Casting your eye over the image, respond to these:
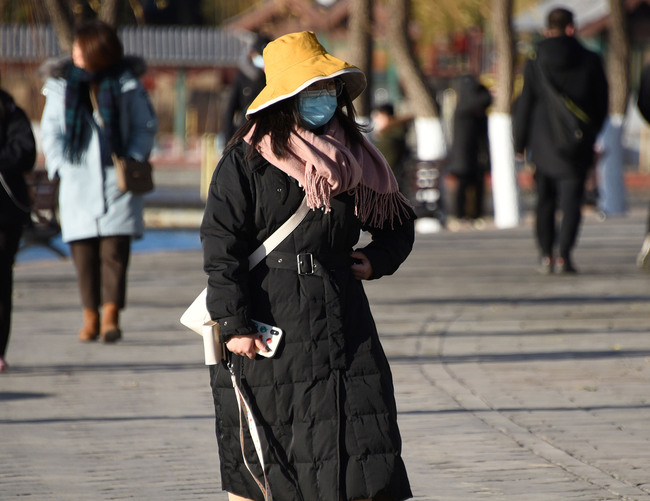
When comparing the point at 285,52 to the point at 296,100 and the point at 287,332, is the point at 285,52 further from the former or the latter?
the point at 287,332

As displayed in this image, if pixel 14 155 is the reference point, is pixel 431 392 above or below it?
below

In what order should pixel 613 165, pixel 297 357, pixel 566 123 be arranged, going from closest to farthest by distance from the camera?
1. pixel 297 357
2. pixel 566 123
3. pixel 613 165

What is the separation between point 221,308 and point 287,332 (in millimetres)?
202

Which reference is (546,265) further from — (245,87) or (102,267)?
(102,267)

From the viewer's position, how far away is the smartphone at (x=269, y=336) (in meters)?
3.82

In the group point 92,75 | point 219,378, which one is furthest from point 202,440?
point 92,75

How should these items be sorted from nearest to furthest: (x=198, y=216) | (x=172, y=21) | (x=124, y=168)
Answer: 1. (x=124, y=168)
2. (x=198, y=216)
3. (x=172, y=21)

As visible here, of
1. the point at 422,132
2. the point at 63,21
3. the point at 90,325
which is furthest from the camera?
the point at 422,132

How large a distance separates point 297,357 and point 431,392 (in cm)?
307

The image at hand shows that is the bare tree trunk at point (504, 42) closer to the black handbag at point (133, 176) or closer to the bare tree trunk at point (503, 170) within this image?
the bare tree trunk at point (503, 170)

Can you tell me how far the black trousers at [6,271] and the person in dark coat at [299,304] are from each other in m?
3.43

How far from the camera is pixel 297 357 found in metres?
3.83

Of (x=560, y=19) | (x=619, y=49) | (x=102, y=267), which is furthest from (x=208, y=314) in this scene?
(x=619, y=49)

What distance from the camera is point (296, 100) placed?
3906 millimetres
